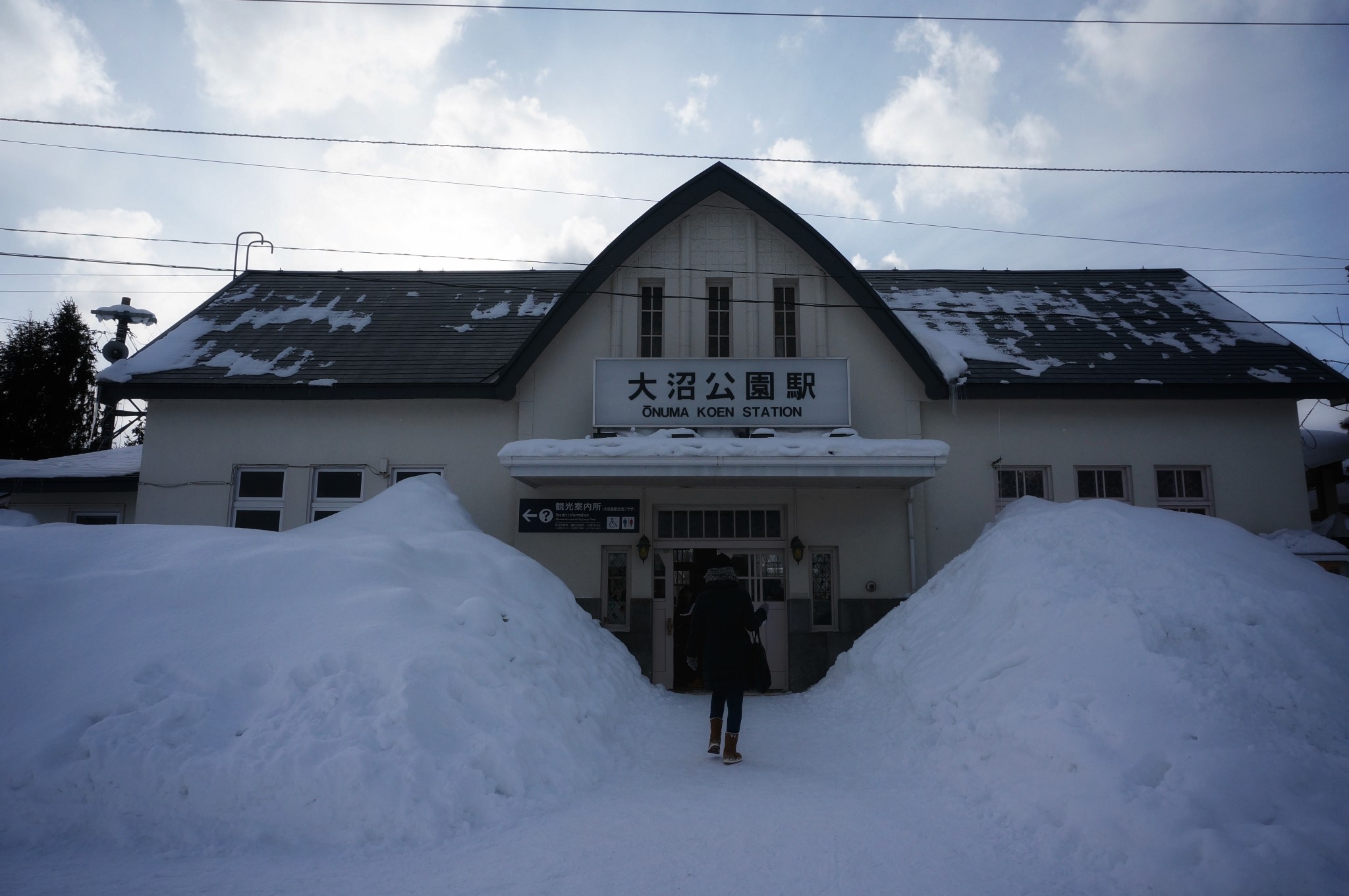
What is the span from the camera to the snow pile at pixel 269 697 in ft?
14.5

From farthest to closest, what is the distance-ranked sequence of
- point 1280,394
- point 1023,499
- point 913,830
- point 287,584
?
point 1280,394 → point 1023,499 → point 287,584 → point 913,830

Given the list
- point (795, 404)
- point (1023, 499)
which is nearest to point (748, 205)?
point (795, 404)

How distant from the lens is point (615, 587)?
11.2m

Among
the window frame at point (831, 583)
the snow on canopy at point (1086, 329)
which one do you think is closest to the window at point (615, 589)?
the window frame at point (831, 583)

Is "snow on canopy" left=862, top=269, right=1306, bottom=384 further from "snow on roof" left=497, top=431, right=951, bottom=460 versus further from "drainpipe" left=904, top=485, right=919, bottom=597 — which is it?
"snow on roof" left=497, top=431, right=951, bottom=460

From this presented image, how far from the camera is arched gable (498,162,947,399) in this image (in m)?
11.3

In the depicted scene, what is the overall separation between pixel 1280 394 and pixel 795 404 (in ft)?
25.1

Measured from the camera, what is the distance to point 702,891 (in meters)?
3.82

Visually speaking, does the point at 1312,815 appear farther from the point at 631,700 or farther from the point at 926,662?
the point at 631,700

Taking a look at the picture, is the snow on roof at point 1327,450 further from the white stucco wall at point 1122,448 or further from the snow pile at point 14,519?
the snow pile at point 14,519

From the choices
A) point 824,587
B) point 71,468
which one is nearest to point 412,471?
point 71,468

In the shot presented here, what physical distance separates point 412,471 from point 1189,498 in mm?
12540

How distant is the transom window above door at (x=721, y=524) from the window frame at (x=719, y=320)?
263 cm

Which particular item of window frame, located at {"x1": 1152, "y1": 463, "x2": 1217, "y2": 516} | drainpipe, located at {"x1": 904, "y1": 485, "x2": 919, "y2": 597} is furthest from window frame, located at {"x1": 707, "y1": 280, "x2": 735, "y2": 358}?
window frame, located at {"x1": 1152, "y1": 463, "x2": 1217, "y2": 516}
